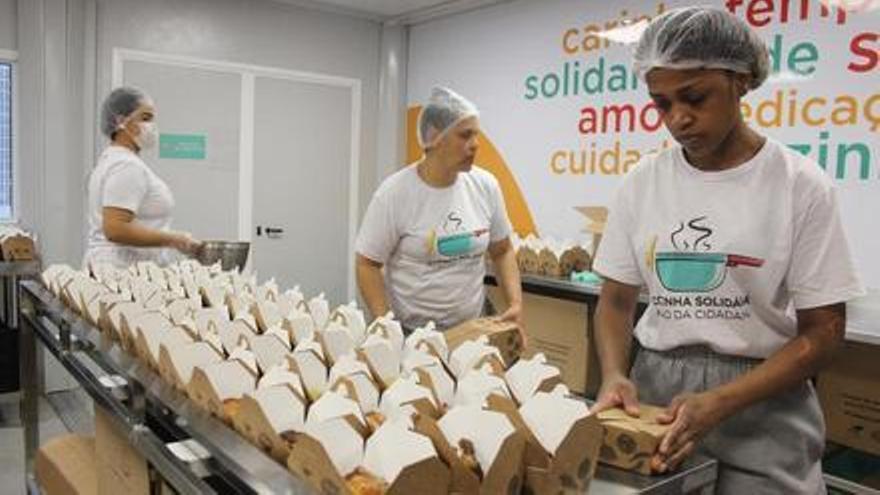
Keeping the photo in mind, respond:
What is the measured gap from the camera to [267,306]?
1.48 metres

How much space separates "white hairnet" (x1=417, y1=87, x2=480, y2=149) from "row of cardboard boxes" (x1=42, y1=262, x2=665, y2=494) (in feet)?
2.49

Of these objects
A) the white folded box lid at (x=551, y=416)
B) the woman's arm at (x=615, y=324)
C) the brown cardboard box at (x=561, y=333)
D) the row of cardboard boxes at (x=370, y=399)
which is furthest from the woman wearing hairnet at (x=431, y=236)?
the white folded box lid at (x=551, y=416)

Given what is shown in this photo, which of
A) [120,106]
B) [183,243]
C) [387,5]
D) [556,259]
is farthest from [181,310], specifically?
[387,5]

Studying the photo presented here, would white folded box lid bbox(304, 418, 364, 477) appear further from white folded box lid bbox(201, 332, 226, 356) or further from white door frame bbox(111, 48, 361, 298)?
white door frame bbox(111, 48, 361, 298)

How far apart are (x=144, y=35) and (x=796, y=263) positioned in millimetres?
4020

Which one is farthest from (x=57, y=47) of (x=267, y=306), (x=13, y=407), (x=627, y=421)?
(x=627, y=421)

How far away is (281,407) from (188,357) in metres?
0.29

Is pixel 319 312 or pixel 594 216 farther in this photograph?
pixel 594 216

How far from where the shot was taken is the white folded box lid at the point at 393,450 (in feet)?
2.61

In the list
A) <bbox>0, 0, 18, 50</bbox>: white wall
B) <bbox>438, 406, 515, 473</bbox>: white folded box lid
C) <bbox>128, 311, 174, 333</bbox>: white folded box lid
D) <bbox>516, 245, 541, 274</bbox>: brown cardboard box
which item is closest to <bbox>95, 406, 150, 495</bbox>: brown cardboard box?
<bbox>128, 311, 174, 333</bbox>: white folded box lid

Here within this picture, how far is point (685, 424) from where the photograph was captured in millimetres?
1000

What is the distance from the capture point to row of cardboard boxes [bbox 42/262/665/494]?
2.69ft

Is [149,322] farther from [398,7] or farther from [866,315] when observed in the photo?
[398,7]

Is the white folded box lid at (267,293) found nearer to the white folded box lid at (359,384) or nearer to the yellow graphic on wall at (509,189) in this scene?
the white folded box lid at (359,384)
